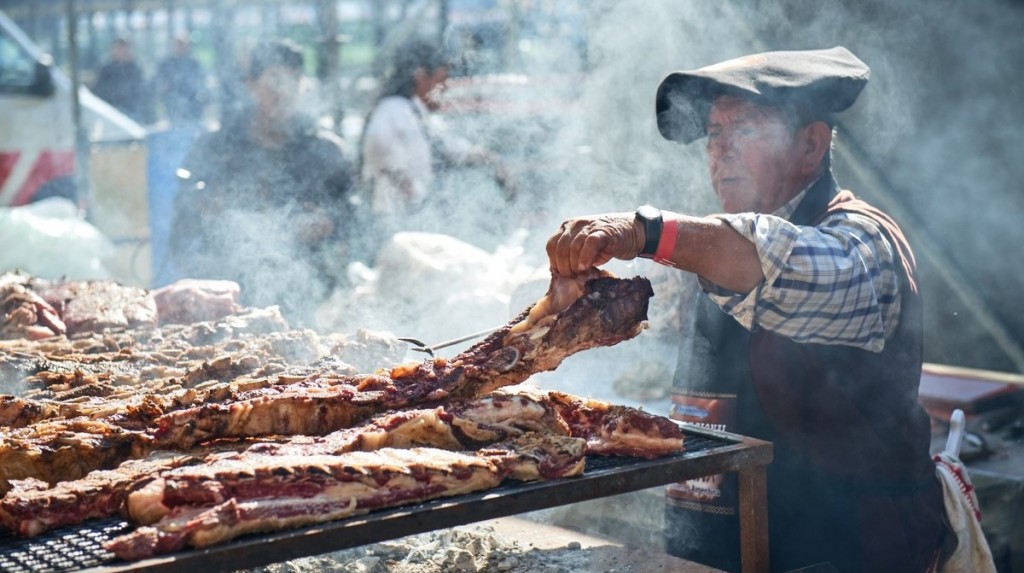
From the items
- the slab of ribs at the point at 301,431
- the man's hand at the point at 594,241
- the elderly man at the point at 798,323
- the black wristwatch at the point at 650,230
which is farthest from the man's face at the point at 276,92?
the black wristwatch at the point at 650,230

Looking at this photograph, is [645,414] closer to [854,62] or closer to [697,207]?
[854,62]

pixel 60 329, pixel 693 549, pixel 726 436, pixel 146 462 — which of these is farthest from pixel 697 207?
pixel 146 462

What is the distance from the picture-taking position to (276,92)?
8.55 m

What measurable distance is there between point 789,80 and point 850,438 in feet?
4.41

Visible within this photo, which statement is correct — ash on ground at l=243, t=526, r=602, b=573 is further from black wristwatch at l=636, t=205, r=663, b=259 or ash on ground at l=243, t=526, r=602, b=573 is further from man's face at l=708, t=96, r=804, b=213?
man's face at l=708, t=96, r=804, b=213

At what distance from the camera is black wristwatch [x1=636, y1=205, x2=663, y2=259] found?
3.30 m

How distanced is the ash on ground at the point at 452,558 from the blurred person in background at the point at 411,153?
5072 mm

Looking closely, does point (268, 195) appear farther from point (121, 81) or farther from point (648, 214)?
point (121, 81)

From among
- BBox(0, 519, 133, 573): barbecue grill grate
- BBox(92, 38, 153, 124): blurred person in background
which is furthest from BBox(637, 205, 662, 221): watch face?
BBox(92, 38, 153, 124): blurred person in background

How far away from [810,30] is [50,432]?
505cm

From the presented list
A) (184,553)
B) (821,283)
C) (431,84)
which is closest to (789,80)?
(821,283)

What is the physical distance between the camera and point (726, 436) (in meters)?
3.50

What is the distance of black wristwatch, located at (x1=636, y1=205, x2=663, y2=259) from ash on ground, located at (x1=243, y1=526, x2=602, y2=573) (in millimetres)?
1282

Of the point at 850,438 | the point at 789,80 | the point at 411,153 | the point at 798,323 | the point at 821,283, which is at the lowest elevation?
the point at 850,438
